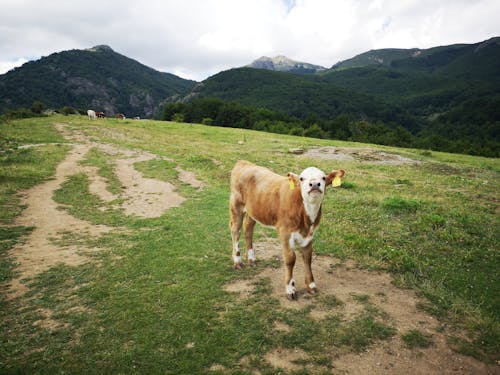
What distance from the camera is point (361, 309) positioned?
6816 mm

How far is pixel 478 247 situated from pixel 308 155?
23654 mm

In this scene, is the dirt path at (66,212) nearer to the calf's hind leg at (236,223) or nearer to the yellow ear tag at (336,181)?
the calf's hind leg at (236,223)

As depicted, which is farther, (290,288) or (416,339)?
(290,288)

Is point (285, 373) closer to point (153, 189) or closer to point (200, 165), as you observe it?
point (153, 189)

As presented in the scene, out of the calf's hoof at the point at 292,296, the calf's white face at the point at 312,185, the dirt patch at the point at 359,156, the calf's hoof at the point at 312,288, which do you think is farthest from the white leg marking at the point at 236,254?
the dirt patch at the point at 359,156

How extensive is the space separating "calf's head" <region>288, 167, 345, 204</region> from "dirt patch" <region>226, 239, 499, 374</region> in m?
2.68

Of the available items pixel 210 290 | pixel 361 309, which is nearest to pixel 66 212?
pixel 210 290

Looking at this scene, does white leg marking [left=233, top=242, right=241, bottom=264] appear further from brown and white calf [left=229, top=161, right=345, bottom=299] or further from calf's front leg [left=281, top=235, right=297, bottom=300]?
calf's front leg [left=281, top=235, right=297, bottom=300]

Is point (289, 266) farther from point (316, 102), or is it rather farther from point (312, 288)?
point (316, 102)

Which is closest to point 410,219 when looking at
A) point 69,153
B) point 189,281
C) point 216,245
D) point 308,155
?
point 216,245

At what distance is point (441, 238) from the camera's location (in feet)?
34.9

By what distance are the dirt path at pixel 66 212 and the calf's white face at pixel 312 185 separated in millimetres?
7745

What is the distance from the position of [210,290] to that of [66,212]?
35.0 ft

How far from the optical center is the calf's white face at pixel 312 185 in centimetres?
644
